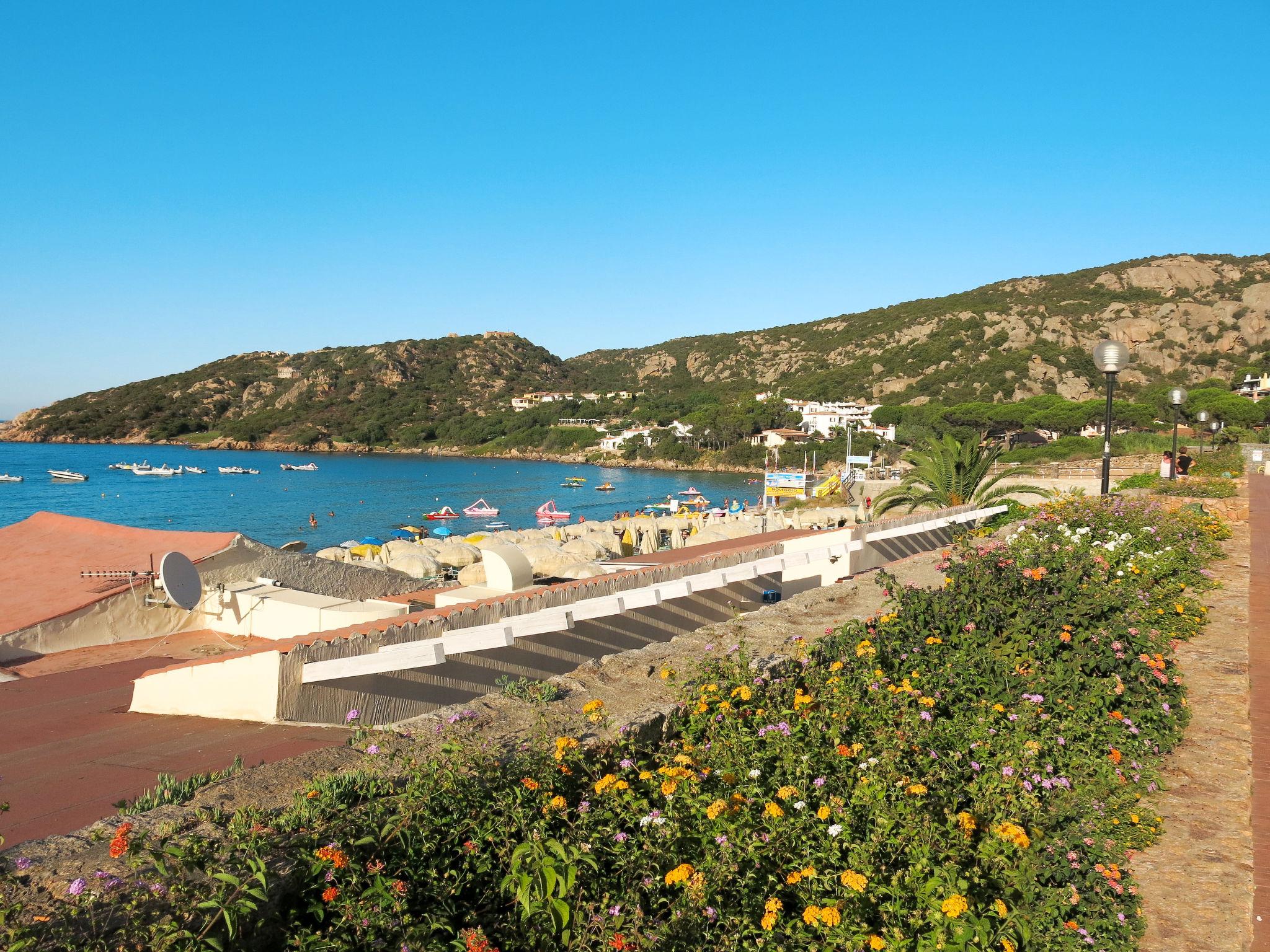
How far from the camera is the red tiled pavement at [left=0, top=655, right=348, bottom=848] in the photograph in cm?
353

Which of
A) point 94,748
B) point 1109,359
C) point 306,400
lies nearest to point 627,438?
point 306,400

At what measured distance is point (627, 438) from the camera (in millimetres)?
123500

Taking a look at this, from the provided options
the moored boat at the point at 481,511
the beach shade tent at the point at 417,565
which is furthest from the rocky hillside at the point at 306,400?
the beach shade tent at the point at 417,565

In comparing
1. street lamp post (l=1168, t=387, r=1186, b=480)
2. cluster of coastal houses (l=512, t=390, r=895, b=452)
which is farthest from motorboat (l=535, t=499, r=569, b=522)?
street lamp post (l=1168, t=387, r=1186, b=480)

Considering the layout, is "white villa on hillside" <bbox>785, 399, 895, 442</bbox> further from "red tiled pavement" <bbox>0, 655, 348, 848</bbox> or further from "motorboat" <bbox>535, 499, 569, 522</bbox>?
"red tiled pavement" <bbox>0, 655, 348, 848</bbox>

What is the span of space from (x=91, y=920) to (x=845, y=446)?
92.7 m

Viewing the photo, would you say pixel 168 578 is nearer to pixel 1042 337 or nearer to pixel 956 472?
pixel 956 472

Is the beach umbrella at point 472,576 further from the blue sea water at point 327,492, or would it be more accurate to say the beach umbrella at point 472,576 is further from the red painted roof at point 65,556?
the blue sea water at point 327,492

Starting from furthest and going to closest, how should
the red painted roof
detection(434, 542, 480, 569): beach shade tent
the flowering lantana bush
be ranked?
detection(434, 542, 480, 569): beach shade tent
the red painted roof
the flowering lantana bush

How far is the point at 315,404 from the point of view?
160m

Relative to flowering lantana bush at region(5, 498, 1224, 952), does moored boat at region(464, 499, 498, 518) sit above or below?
below

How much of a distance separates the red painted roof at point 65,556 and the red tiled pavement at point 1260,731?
26.7 feet

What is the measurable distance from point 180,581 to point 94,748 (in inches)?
138

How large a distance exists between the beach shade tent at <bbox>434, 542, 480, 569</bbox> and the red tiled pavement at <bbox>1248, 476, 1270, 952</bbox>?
23718 mm
